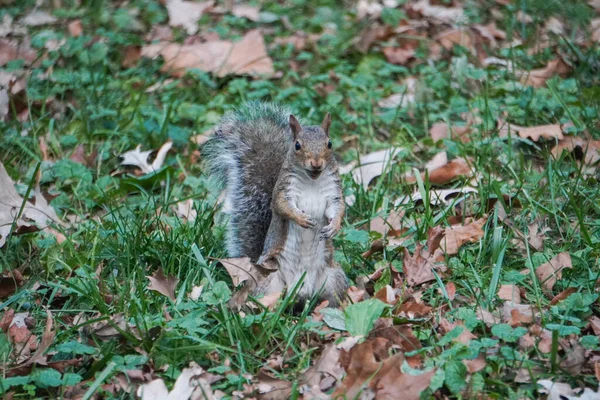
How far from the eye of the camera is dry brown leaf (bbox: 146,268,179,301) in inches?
Answer: 123

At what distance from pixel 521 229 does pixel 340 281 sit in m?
0.92

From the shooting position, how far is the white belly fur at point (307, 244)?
10.3 ft

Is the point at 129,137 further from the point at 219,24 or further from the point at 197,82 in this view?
the point at 219,24

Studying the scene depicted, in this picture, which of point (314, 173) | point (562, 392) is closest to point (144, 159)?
point (314, 173)

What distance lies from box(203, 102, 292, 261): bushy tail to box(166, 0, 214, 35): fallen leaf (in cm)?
249

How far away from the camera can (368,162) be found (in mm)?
4215

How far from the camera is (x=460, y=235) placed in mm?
3443

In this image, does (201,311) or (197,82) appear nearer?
(201,311)

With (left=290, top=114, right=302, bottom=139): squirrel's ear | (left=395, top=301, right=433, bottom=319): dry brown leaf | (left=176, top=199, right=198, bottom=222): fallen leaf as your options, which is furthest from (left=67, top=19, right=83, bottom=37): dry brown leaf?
(left=395, top=301, right=433, bottom=319): dry brown leaf

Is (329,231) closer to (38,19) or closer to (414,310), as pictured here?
(414,310)

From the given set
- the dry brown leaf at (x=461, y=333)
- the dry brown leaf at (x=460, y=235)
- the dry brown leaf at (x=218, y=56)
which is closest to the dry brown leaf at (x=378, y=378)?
the dry brown leaf at (x=461, y=333)

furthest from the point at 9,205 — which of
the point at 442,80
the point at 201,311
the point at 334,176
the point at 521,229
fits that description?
the point at 442,80

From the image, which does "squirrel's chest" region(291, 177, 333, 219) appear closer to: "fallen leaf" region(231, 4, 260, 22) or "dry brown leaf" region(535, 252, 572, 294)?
"dry brown leaf" region(535, 252, 572, 294)

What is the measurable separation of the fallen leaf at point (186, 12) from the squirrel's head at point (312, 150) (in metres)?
3.06
